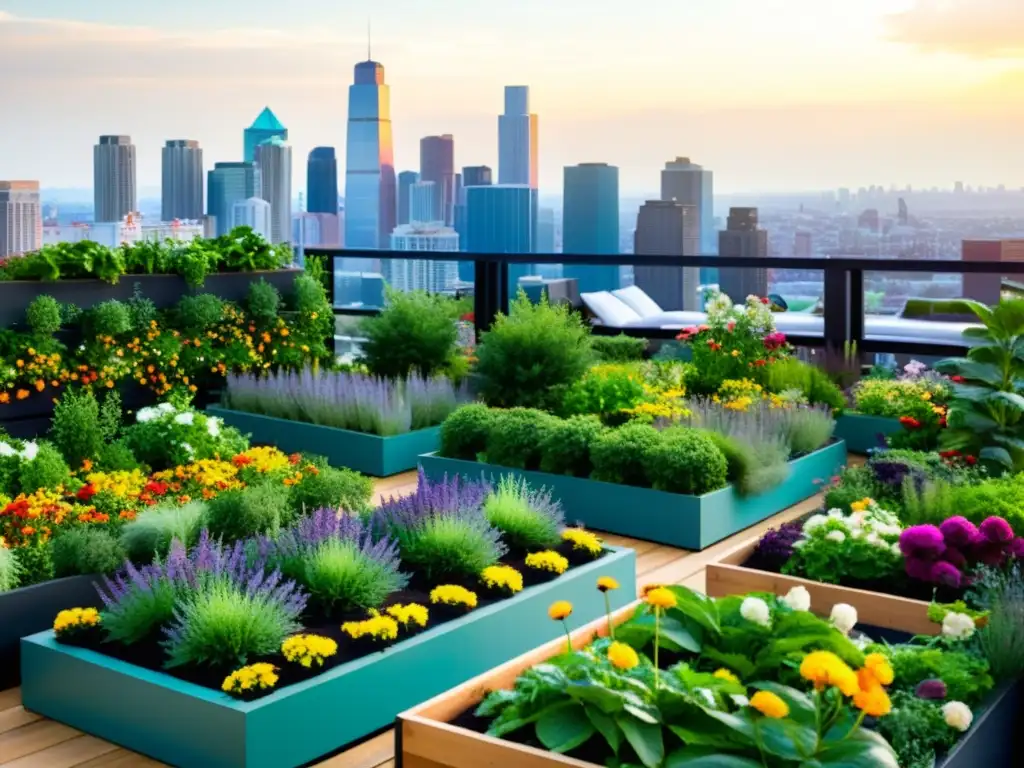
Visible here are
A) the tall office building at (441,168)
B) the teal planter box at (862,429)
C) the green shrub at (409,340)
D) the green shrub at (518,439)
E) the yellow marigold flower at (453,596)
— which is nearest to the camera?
the yellow marigold flower at (453,596)

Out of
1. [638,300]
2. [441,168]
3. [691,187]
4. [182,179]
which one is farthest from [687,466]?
[441,168]

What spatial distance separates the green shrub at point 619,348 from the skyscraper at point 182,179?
824 cm

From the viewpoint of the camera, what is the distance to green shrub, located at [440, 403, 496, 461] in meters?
7.12

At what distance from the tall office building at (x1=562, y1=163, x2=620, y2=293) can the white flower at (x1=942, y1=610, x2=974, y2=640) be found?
900 centimetres

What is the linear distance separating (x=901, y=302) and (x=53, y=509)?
6.30m

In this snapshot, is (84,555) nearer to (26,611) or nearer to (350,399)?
(26,611)

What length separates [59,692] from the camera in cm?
397

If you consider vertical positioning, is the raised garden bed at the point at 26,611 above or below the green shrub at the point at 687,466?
below

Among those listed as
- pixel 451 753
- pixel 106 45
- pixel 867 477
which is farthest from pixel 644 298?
pixel 106 45

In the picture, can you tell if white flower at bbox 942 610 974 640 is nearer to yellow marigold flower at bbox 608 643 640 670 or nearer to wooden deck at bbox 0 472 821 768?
yellow marigold flower at bbox 608 643 640 670

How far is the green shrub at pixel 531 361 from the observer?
27.9 feet

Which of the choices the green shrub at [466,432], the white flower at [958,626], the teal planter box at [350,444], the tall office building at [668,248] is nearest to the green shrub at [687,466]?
the green shrub at [466,432]

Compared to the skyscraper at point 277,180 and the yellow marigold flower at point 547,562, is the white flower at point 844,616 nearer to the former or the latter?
the yellow marigold flower at point 547,562

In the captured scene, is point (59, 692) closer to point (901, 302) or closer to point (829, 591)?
point (829, 591)
